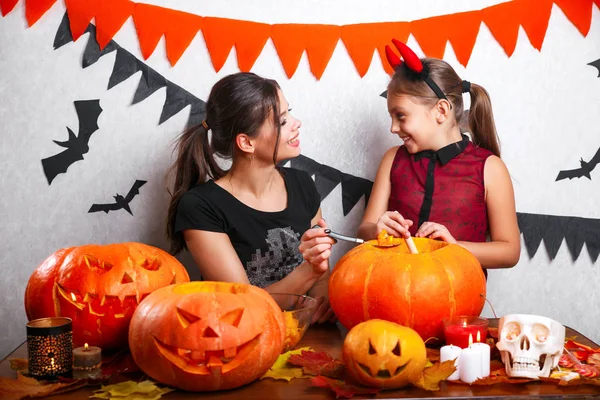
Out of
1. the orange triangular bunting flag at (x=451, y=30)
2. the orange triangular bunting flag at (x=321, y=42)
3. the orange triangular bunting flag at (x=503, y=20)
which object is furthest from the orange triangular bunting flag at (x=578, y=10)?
the orange triangular bunting flag at (x=321, y=42)

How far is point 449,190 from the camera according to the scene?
5.73 ft

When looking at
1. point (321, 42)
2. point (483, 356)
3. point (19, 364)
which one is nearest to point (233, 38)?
point (321, 42)

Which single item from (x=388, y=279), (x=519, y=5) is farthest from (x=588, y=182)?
(x=388, y=279)

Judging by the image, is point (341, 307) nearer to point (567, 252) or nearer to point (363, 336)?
point (363, 336)

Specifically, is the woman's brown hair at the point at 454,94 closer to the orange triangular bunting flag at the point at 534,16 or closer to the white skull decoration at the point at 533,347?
the orange triangular bunting flag at the point at 534,16

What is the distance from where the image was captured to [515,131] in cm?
196

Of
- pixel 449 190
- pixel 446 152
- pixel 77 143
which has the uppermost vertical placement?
pixel 77 143

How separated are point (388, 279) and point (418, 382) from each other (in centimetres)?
21

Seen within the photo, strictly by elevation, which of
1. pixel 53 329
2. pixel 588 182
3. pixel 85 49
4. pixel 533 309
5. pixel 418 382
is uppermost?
pixel 85 49

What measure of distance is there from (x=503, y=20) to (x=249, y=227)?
39.7 inches

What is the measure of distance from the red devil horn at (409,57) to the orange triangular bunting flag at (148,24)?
2.29ft

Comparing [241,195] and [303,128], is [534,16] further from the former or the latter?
[241,195]

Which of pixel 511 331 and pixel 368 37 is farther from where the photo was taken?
pixel 368 37

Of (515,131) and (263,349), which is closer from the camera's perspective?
(263,349)
